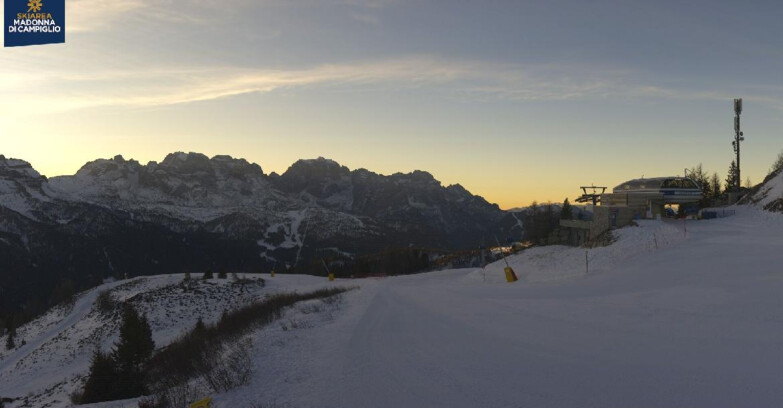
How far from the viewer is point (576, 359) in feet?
37.8

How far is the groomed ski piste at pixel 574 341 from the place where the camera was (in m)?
9.63

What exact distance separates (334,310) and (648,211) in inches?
1074

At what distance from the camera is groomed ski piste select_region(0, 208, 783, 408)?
9.63 metres

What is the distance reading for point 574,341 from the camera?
43.5 feet

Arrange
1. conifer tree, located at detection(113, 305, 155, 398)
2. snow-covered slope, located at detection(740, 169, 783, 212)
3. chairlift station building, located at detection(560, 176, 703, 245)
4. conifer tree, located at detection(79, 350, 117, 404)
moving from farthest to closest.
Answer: chairlift station building, located at detection(560, 176, 703, 245) < snow-covered slope, located at detection(740, 169, 783, 212) < conifer tree, located at detection(79, 350, 117, 404) < conifer tree, located at detection(113, 305, 155, 398)

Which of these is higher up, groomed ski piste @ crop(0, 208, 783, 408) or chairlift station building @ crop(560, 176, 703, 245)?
chairlift station building @ crop(560, 176, 703, 245)

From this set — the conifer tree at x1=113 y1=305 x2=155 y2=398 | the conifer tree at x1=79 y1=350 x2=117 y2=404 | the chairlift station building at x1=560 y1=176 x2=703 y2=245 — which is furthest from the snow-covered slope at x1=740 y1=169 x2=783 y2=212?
the conifer tree at x1=79 y1=350 x2=117 y2=404

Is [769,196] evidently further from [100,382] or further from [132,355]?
[100,382]

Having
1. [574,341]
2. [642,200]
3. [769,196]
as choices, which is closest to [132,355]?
[574,341]

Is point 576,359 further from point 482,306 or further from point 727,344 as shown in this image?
point 482,306

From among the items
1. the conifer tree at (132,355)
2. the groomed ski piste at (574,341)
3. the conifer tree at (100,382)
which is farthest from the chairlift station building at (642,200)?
the conifer tree at (100,382)

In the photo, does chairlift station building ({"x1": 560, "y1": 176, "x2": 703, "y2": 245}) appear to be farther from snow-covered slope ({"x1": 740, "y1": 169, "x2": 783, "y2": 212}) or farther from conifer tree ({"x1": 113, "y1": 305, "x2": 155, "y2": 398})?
conifer tree ({"x1": 113, "y1": 305, "x2": 155, "y2": 398})

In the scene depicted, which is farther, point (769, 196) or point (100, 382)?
point (769, 196)

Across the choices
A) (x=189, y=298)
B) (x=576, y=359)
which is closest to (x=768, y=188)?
(x=576, y=359)
